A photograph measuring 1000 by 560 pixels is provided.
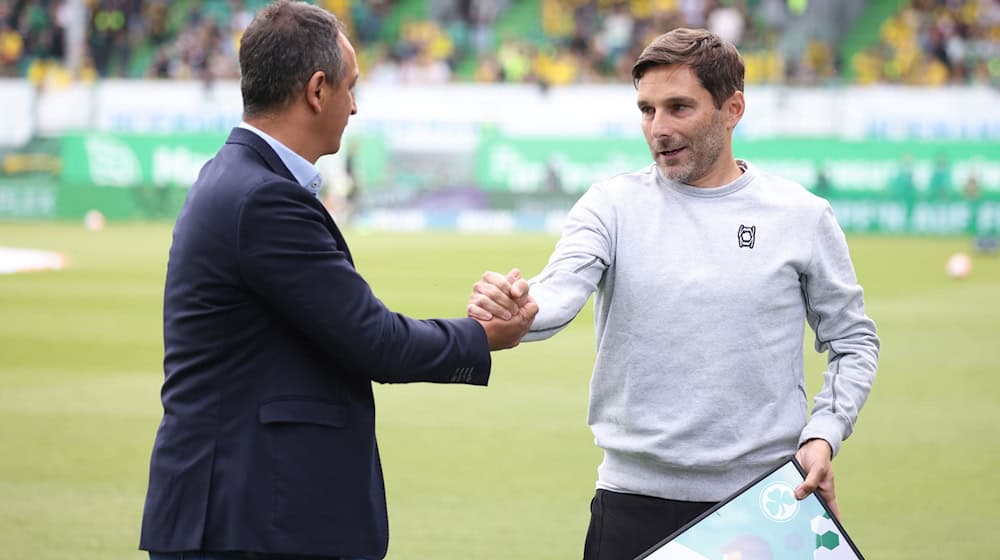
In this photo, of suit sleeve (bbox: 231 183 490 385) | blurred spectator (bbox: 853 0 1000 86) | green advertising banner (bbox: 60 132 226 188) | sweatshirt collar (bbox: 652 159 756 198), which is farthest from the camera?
blurred spectator (bbox: 853 0 1000 86)

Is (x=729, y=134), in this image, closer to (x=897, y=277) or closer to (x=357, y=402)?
(x=357, y=402)

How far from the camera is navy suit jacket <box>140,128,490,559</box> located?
303cm

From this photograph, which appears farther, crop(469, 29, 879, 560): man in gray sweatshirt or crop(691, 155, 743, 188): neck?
crop(691, 155, 743, 188): neck

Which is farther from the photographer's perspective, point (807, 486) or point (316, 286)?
point (807, 486)

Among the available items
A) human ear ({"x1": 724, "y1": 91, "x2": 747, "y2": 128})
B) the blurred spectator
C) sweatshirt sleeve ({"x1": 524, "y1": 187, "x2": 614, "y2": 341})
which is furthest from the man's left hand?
the blurred spectator

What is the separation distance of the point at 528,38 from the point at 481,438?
31633 millimetres

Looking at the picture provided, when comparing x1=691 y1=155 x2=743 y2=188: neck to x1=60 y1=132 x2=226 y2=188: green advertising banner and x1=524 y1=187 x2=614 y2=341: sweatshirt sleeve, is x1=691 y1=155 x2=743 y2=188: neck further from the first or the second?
x1=60 y1=132 x2=226 y2=188: green advertising banner

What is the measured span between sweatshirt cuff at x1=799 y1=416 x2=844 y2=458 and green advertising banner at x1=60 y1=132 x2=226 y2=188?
31225 millimetres

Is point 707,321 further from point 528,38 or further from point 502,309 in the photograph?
point 528,38

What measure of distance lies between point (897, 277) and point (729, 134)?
17.7 m

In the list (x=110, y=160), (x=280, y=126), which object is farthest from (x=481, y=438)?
(x=110, y=160)

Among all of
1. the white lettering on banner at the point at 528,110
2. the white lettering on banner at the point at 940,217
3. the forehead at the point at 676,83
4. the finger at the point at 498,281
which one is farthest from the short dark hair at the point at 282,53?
the white lettering on banner at the point at 528,110

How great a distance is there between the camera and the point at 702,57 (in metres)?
3.65

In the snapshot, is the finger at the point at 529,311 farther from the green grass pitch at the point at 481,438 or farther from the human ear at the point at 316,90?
the green grass pitch at the point at 481,438
